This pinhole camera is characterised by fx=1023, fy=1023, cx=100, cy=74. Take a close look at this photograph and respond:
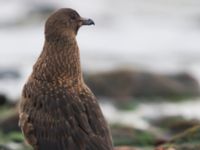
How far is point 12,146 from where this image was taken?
39.4 feet

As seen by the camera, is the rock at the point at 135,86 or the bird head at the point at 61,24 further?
the rock at the point at 135,86

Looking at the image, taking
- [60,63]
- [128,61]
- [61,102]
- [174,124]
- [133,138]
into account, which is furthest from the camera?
[128,61]

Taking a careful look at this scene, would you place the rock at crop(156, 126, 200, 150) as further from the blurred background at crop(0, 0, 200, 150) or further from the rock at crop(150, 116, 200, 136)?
the rock at crop(150, 116, 200, 136)

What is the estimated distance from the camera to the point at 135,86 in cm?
1789

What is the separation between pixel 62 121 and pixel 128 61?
46.7 ft

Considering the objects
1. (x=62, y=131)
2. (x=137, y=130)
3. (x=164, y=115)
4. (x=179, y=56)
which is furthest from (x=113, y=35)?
(x=62, y=131)

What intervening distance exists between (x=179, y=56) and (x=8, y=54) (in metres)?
4.23

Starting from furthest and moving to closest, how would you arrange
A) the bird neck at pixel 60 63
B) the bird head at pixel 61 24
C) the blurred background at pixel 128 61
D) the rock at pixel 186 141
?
1. the blurred background at pixel 128 61
2. the rock at pixel 186 141
3. the bird head at pixel 61 24
4. the bird neck at pixel 60 63

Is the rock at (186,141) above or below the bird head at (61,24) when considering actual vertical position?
below

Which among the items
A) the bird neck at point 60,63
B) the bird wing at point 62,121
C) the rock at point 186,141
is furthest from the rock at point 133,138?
the bird wing at point 62,121

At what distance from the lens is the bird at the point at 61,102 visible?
9.89 metres

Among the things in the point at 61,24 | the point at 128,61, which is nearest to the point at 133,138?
the point at 61,24

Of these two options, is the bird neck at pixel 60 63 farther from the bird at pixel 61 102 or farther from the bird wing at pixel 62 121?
the bird wing at pixel 62 121

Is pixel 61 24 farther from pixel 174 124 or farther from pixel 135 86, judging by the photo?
pixel 135 86
